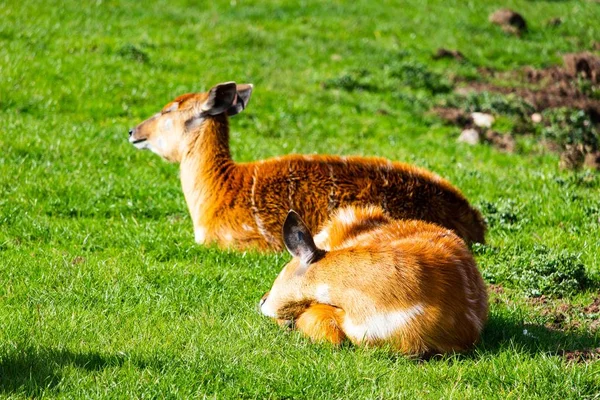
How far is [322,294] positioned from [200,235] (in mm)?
2897

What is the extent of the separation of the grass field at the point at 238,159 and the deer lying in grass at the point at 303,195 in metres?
0.31

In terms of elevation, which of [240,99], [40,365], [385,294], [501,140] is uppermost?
[240,99]

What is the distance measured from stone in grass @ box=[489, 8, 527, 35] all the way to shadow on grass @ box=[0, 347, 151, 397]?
51.3 feet

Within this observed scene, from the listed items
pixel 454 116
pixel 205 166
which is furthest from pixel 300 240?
pixel 454 116

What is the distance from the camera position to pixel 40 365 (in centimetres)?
560

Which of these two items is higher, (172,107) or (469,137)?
(172,107)

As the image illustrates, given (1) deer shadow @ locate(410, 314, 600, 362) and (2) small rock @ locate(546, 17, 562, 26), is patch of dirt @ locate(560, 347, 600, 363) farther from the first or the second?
(2) small rock @ locate(546, 17, 562, 26)

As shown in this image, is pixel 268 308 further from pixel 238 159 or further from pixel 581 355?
pixel 238 159

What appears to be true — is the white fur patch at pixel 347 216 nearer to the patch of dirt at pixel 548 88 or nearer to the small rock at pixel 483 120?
the patch of dirt at pixel 548 88

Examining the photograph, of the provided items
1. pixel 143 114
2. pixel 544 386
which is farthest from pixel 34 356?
pixel 143 114

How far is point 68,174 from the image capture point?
10.5 metres

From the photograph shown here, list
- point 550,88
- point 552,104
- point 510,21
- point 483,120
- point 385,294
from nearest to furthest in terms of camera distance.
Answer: point 385,294
point 483,120
point 552,104
point 550,88
point 510,21

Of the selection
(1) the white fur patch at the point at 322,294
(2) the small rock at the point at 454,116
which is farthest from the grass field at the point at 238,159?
(1) the white fur patch at the point at 322,294

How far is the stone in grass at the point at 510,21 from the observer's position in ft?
64.7
